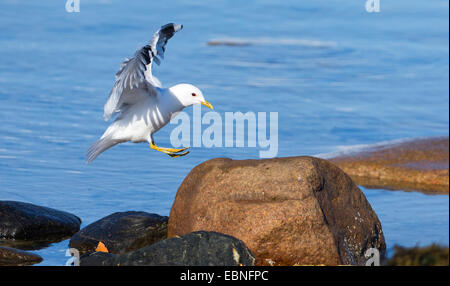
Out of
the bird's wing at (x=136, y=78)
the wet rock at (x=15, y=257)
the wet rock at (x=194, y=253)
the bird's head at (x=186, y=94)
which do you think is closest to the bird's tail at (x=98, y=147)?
the bird's wing at (x=136, y=78)

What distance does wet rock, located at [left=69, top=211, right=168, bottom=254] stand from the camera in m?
9.72

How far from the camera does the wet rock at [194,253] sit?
7957mm

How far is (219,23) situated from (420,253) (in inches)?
673

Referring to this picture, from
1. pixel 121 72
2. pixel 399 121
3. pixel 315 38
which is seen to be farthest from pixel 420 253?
pixel 315 38

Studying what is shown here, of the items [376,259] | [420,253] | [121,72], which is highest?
[121,72]

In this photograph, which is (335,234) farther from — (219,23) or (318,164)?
(219,23)

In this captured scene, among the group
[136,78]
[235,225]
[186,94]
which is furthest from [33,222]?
[235,225]

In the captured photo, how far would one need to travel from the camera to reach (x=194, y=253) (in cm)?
800

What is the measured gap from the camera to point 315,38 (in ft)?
74.1

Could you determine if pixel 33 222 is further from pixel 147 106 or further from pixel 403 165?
pixel 403 165

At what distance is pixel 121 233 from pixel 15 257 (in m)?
1.27

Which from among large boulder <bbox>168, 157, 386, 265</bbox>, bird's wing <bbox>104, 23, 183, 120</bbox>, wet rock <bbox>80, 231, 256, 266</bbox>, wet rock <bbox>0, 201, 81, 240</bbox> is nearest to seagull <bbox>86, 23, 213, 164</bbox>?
bird's wing <bbox>104, 23, 183, 120</bbox>

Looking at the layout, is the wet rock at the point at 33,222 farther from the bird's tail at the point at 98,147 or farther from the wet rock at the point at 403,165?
the wet rock at the point at 403,165

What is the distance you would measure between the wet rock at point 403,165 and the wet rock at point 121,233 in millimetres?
3813
